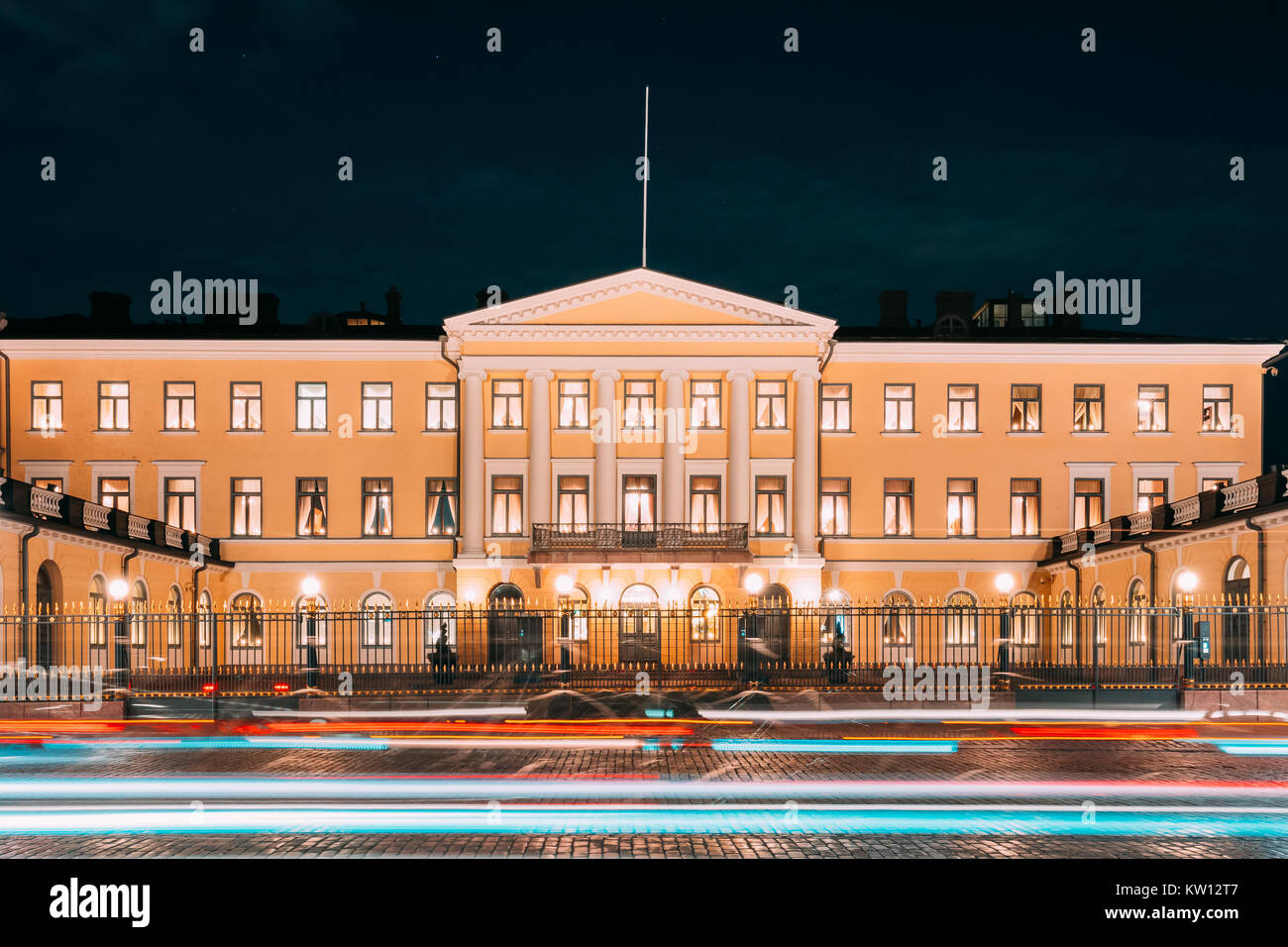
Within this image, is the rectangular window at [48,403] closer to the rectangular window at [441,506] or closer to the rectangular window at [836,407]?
the rectangular window at [441,506]

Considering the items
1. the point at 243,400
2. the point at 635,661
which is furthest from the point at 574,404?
the point at 635,661

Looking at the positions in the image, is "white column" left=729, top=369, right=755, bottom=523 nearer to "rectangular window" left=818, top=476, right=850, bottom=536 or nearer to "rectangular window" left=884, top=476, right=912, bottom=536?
"rectangular window" left=818, top=476, right=850, bottom=536

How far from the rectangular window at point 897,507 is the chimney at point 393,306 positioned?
22.0 m

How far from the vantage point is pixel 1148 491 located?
4388 cm

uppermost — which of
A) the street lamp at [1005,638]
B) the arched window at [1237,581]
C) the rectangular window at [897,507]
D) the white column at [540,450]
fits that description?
the white column at [540,450]

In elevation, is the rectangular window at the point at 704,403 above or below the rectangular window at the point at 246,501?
above

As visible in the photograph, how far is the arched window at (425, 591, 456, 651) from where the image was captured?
23.7m

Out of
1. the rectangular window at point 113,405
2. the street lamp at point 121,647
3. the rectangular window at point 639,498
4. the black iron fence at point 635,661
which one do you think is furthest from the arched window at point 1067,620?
the rectangular window at point 113,405

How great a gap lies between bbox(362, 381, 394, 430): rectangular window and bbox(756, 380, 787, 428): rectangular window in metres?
13.9

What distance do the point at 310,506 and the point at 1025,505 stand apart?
27.2m

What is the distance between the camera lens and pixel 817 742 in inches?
658

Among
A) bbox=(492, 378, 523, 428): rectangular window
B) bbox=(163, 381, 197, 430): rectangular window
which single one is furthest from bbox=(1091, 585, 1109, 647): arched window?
bbox=(163, 381, 197, 430): rectangular window

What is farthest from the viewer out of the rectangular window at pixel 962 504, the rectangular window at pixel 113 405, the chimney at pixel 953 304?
the chimney at pixel 953 304

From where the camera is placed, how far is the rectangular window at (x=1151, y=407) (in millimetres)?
44156
